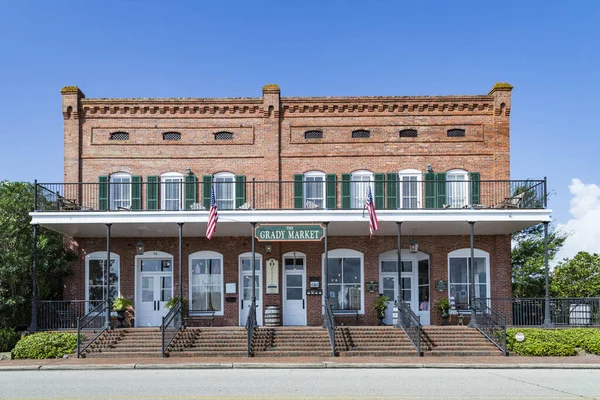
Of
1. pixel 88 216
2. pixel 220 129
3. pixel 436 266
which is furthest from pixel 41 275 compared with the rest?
pixel 436 266

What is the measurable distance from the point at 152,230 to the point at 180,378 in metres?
8.87

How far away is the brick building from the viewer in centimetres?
2398

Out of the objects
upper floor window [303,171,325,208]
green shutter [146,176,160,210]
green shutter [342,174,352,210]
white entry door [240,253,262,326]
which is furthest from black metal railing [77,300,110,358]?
green shutter [342,174,352,210]

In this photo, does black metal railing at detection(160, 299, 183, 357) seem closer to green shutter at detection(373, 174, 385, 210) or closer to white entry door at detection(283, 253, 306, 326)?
white entry door at detection(283, 253, 306, 326)

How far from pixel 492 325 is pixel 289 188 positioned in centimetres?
863

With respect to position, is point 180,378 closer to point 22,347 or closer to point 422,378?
point 422,378

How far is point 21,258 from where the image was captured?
2173 cm

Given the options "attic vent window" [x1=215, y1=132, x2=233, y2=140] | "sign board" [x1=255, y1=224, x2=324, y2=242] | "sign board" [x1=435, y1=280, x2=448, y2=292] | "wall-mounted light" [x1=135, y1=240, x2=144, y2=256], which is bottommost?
"sign board" [x1=435, y1=280, x2=448, y2=292]

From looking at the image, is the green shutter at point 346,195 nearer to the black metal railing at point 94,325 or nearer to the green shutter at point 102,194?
the green shutter at point 102,194

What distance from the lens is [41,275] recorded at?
22.7 meters

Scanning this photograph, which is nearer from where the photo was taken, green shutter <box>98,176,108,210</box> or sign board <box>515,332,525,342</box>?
sign board <box>515,332,525,342</box>

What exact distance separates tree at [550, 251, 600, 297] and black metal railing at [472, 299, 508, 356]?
5720 millimetres

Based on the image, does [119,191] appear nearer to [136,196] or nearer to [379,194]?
[136,196]

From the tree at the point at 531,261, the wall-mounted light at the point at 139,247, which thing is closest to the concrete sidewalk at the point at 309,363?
the wall-mounted light at the point at 139,247
